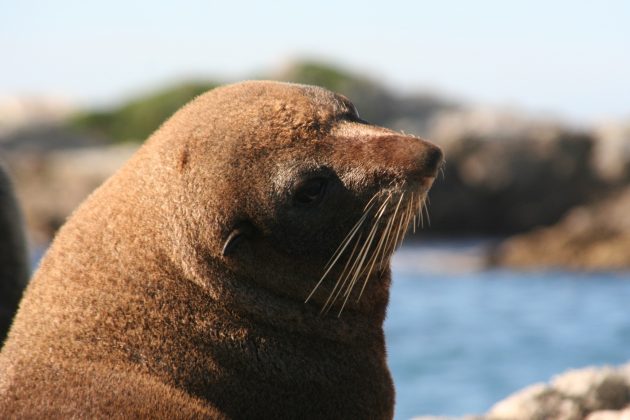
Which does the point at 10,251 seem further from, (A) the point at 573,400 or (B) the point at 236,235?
(A) the point at 573,400

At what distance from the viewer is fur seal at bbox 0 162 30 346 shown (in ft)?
25.0

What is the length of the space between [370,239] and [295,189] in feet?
1.35

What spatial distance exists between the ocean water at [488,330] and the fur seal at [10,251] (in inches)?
277

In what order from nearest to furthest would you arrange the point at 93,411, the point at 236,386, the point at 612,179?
1. the point at 93,411
2. the point at 236,386
3. the point at 612,179

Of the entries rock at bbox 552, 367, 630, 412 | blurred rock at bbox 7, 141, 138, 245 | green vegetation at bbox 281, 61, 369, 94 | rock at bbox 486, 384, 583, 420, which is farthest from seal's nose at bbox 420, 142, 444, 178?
green vegetation at bbox 281, 61, 369, 94

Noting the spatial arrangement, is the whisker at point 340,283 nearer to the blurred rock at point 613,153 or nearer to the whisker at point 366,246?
the whisker at point 366,246

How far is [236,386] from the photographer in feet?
15.5

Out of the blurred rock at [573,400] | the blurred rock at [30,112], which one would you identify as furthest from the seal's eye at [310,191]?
the blurred rock at [30,112]

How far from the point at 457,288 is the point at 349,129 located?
20.1 m

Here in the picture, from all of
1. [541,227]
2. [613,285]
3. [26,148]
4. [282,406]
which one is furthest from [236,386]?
[26,148]

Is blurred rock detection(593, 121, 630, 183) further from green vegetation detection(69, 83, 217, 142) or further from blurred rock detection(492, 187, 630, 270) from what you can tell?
green vegetation detection(69, 83, 217, 142)

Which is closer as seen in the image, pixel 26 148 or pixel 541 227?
pixel 541 227

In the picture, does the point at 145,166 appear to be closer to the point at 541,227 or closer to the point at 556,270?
the point at 556,270

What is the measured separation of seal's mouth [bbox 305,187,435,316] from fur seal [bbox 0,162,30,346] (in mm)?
3117
